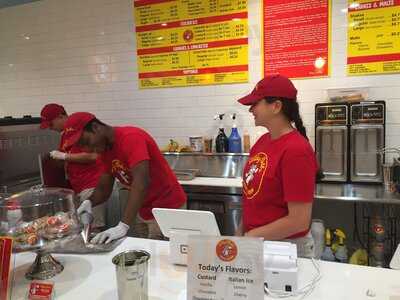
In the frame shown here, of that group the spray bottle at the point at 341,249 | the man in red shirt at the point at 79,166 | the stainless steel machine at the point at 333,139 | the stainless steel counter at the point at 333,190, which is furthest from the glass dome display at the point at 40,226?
the spray bottle at the point at 341,249

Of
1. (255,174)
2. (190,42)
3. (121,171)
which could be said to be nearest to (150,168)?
(121,171)

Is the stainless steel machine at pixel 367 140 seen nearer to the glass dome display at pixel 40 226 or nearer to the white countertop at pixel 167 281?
the white countertop at pixel 167 281

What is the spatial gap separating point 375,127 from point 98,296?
92.7 inches

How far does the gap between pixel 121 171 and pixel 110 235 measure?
1.81 ft

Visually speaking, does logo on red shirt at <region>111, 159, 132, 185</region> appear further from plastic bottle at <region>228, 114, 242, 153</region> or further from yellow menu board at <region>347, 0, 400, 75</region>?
yellow menu board at <region>347, 0, 400, 75</region>

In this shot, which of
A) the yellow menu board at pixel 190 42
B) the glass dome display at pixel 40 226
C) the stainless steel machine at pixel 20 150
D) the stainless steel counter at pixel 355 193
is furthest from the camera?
the yellow menu board at pixel 190 42

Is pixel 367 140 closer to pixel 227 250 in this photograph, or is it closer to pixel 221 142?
pixel 221 142

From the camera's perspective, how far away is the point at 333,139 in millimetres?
2824

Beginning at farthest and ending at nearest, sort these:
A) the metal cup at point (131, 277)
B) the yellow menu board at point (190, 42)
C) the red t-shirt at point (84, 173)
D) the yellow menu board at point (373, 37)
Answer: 1. the yellow menu board at point (190, 42)
2. the red t-shirt at point (84, 173)
3. the yellow menu board at point (373, 37)
4. the metal cup at point (131, 277)

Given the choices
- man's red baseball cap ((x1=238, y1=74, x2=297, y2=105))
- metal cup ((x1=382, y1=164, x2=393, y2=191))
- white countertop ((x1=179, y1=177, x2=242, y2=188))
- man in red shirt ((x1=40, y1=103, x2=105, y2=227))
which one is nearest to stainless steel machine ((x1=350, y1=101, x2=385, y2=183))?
metal cup ((x1=382, y1=164, x2=393, y2=191))

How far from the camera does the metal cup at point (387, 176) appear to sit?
8.77 ft

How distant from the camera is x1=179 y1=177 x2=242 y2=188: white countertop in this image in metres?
3.05

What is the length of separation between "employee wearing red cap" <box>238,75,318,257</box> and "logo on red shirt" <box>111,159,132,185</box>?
2.76 feet

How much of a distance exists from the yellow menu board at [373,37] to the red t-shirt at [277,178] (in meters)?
1.80
